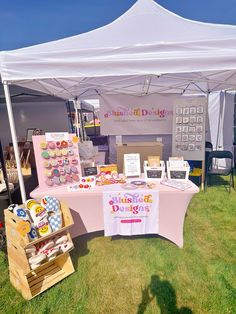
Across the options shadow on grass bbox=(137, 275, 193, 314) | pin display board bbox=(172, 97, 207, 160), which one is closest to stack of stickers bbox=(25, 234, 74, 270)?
shadow on grass bbox=(137, 275, 193, 314)

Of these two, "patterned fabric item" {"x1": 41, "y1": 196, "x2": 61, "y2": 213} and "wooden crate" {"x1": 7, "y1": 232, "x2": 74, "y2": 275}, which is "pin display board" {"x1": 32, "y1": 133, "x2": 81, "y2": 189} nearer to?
"patterned fabric item" {"x1": 41, "y1": 196, "x2": 61, "y2": 213}

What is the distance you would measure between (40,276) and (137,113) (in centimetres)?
375

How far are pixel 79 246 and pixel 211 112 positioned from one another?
4759 mm

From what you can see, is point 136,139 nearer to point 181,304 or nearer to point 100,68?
point 100,68

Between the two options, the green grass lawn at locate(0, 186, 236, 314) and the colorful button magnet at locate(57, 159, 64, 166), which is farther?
the colorful button magnet at locate(57, 159, 64, 166)

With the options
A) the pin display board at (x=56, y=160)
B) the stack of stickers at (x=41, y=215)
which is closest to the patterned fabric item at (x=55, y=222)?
the stack of stickers at (x=41, y=215)

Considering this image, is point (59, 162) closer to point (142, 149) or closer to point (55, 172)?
point (55, 172)

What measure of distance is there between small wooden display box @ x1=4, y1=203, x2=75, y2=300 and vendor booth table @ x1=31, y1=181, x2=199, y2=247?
19cm

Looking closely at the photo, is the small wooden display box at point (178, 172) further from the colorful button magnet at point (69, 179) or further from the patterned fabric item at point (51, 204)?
the patterned fabric item at point (51, 204)

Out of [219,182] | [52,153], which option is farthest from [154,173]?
[219,182]

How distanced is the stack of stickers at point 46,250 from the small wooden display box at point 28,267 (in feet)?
0.11

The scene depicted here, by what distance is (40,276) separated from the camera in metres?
1.76

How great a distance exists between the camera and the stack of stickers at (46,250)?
1609 mm

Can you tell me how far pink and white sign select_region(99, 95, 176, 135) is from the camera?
4.62 metres
